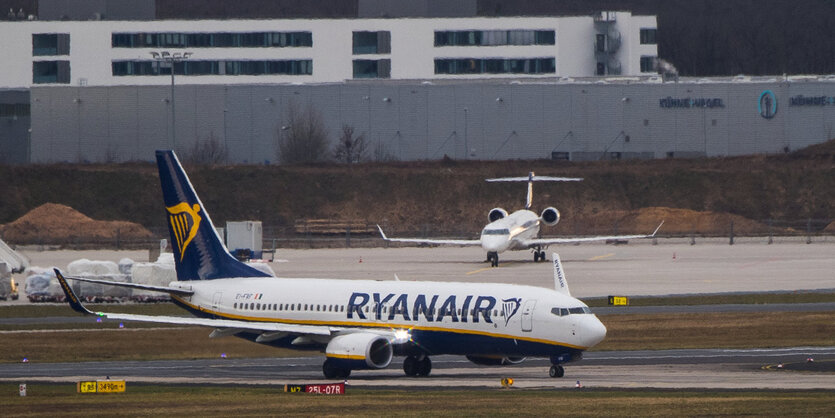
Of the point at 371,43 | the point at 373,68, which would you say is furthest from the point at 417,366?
the point at 371,43

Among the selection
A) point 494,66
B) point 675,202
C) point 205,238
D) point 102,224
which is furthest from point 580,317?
point 494,66

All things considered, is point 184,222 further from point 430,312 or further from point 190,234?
point 430,312

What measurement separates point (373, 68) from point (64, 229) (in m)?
54.5

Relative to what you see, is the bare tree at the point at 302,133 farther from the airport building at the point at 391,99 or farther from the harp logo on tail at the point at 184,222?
the harp logo on tail at the point at 184,222

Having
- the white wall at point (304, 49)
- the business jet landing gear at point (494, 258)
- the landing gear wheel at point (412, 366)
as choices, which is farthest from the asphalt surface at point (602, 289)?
the white wall at point (304, 49)

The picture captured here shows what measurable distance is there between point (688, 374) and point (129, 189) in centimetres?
12033

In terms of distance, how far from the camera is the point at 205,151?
16725cm

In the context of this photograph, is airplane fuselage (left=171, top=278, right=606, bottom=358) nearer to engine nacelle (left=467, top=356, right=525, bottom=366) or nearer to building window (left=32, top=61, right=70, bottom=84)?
engine nacelle (left=467, top=356, right=525, bottom=366)

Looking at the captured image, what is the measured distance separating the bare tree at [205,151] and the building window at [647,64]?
2334 inches

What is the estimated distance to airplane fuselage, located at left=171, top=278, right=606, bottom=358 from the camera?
1711 inches

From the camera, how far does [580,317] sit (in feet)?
142

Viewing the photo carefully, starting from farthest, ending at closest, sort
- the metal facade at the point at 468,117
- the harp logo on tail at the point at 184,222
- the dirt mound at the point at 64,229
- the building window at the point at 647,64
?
the building window at the point at 647,64, the metal facade at the point at 468,117, the dirt mound at the point at 64,229, the harp logo on tail at the point at 184,222

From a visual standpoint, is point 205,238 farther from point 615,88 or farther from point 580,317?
point 615,88

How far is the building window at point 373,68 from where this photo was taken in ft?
596
